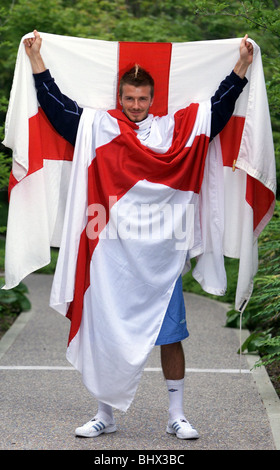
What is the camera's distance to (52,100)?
4688 mm

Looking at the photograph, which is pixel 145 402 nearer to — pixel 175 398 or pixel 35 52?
pixel 175 398

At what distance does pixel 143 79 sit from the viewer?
15.4ft

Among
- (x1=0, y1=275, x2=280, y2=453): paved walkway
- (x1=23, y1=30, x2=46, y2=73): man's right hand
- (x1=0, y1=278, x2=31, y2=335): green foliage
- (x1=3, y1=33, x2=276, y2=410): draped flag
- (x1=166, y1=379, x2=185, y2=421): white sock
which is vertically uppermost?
(x1=23, y1=30, x2=46, y2=73): man's right hand

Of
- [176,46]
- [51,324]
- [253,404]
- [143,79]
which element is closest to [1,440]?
[253,404]

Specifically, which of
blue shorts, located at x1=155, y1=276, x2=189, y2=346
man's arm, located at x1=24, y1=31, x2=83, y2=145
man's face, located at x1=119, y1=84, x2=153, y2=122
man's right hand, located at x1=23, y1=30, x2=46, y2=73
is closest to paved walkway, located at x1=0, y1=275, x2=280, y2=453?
blue shorts, located at x1=155, y1=276, x2=189, y2=346

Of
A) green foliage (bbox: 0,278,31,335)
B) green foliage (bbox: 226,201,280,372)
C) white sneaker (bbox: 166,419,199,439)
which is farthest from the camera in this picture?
green foliage (bbox: 0,278,31,335)

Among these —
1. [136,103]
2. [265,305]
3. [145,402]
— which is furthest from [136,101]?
[265,305]

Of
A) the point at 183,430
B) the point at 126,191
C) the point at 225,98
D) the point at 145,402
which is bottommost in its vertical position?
the point at 145,402

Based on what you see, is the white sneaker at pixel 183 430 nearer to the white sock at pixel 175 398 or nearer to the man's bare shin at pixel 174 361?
the white sock at pixel 175 398

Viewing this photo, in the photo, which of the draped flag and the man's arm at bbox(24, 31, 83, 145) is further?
the man's arm at bbox(24, 31, 83, 145)

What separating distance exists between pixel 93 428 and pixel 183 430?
498 mm

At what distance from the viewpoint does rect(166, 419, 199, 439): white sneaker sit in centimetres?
456

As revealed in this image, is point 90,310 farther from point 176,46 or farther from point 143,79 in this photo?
point 176,46

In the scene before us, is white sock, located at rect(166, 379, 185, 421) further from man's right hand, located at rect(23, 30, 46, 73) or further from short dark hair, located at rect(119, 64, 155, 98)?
man's right hand, located at rect(23, 30, 46, 73)
